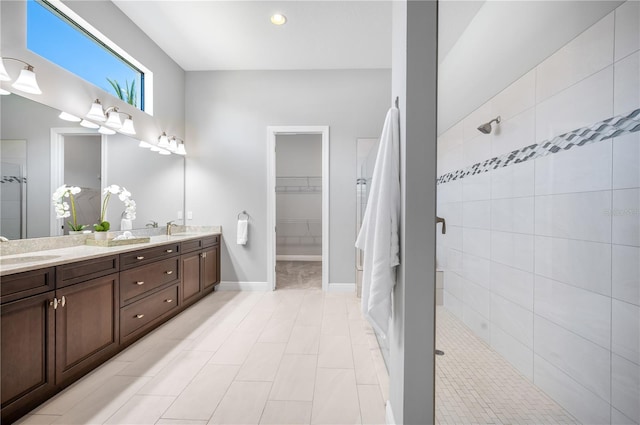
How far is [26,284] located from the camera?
1423mm

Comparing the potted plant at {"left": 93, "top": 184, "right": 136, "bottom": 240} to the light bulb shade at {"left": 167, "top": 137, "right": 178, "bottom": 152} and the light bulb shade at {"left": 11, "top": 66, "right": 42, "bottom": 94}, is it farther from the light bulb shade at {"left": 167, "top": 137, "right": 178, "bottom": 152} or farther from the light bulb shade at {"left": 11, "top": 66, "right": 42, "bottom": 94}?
the light bulb shade at {"left": 11, "top": 66, "right": 42, "bottom": 94}

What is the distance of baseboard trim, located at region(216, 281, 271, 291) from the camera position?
12.5 ft

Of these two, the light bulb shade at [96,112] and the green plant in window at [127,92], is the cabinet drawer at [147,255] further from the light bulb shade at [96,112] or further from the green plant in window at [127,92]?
the green plant in window at [127,92]

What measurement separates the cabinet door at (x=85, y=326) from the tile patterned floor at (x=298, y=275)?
225 centimetres

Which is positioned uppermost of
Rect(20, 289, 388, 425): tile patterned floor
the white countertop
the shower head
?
the shower head

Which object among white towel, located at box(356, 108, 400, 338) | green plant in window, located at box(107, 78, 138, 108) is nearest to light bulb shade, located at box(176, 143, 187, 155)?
green plant in window, located at box(107, 78, 138, 108)

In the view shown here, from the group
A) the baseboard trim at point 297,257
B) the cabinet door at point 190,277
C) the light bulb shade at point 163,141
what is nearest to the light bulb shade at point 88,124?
the light bulb shade at point 163,141

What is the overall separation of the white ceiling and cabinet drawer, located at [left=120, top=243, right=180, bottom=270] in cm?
232

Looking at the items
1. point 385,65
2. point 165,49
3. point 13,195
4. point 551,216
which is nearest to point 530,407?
point 551,216

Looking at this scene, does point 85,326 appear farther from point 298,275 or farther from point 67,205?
point 298,275

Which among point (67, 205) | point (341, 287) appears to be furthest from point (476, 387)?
point (67, 205)

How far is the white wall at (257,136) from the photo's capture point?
3.77 meters

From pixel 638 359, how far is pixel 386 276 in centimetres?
72

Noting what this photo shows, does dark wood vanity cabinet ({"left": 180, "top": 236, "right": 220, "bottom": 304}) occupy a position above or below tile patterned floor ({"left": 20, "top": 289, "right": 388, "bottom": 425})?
above
